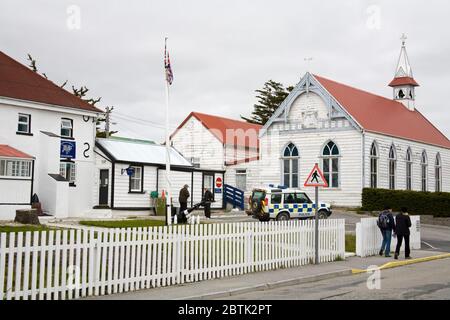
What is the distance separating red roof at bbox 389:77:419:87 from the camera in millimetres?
48969

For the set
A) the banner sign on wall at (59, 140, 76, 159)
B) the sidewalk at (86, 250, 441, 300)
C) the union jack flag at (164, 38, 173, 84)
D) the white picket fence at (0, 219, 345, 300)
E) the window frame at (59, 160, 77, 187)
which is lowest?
the sidewalk at (86, 250, 441, 300)

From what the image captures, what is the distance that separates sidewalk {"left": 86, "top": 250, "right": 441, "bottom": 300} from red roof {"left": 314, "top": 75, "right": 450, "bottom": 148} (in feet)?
74.1

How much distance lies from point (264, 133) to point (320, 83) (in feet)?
19.3

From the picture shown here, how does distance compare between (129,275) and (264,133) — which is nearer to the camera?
(129,275)

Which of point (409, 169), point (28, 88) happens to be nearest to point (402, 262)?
point (28, 88)

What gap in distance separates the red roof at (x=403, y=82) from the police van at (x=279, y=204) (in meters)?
26.1

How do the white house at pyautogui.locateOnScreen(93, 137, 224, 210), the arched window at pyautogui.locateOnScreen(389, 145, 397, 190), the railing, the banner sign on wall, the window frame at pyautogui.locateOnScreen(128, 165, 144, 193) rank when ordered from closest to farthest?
the banner sign on wall → the white house at pyautogui.locateOnScreen(93, 137, 224, 210) → the window frame at pyautogui.locateOnScreen(128, 165, 144, 193) → the railing → the arched window at pyautogui.locateOnScreen(389, 145, 397, 190)

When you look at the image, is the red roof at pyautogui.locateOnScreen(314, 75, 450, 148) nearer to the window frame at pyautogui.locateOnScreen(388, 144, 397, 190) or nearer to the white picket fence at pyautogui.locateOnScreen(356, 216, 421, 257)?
the window frame at pyautogui.locateOnScreen(388, 144, 397, 190)

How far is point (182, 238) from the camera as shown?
11.9 meters

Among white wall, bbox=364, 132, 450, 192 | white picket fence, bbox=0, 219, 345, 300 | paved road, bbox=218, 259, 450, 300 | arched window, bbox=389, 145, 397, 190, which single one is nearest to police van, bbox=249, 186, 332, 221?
white picket fence, bbox=0, 219, 345, 300

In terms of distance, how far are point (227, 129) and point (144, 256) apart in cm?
4205

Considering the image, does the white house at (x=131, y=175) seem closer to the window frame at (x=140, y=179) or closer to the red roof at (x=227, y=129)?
the window frame at (x=140, y=179)
